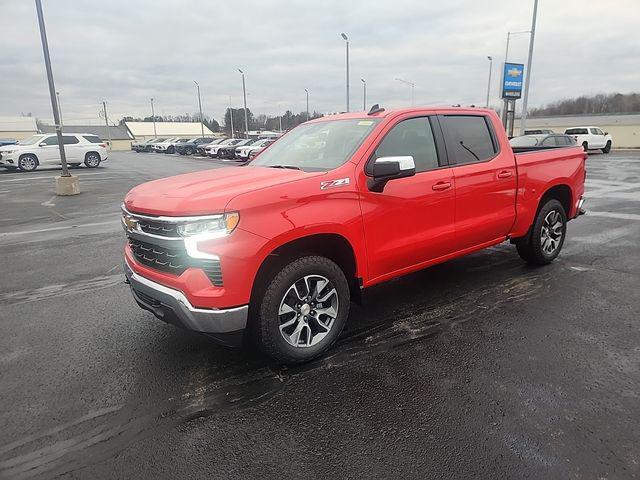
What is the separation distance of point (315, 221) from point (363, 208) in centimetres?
51

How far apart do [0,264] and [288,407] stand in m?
5.83

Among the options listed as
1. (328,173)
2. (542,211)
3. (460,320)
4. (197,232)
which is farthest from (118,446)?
(542,211)

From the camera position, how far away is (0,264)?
666 cm

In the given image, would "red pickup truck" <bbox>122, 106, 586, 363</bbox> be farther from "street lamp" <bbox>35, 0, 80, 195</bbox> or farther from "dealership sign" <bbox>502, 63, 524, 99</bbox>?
"dealership sign" <bbox>502, 63, 524, 99</bbox>

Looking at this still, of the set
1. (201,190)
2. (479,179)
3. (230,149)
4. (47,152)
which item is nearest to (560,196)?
(479,179)

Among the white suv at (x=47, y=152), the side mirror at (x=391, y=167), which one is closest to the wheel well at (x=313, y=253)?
the side mirror at (x=391, y=167)

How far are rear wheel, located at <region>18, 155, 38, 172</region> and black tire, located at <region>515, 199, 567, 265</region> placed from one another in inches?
985

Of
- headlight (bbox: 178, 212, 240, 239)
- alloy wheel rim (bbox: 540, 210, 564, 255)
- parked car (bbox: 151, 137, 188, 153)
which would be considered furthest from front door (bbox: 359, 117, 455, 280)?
parked car (bbox: 151, 137, 188, 153)

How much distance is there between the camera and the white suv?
22.8 meters

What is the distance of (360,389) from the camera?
3.23m

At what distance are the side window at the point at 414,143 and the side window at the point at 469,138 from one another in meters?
0.28

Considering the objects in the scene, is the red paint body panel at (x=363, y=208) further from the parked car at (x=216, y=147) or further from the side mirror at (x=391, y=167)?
the parked car at (x=216, y=147)

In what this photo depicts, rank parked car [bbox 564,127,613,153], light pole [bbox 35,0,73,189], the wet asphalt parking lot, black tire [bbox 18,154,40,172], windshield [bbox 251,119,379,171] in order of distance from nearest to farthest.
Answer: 1. the wet asphalt parking lot
2. windshield [bbox 251,119,379,171]
3. light pole [bbox 35,0,73,189]
4. black tire [bbox 18,154,40,172]
5. parked car [bbox 564,127,613,153]

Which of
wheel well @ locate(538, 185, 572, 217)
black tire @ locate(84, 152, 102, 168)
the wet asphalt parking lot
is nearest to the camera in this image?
the wet asphalt parking lot
